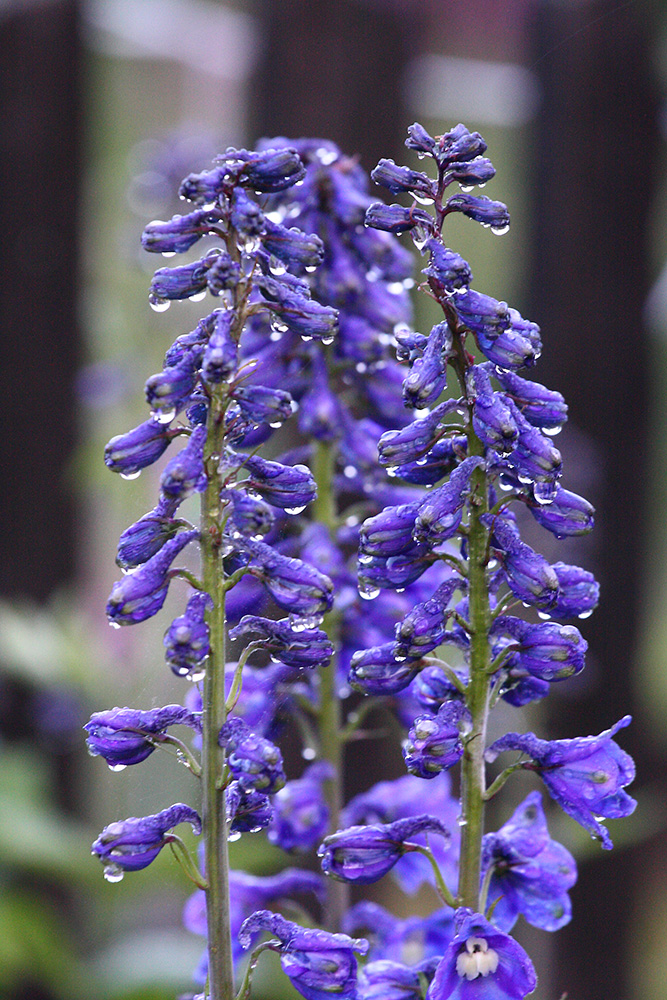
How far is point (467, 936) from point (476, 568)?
391mm

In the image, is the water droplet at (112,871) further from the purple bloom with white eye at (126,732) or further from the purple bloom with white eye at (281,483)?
the purple bloom with white eye at (281,483)

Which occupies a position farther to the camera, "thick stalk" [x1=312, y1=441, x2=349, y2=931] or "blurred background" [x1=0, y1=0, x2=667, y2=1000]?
"blurred background" [x1=0, y1=0, x2=667, y2=1000]

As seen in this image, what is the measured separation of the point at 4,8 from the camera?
4.76 metres

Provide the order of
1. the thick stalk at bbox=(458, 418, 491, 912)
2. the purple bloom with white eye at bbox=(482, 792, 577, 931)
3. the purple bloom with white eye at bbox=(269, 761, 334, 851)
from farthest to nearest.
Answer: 1. the purple bloom with white eye at bbox=(269, 761, 334, 851)
2. the purple bloom with white eye at bbox=(482, 792, 577, 931)
3. the thick stalk at bbox=(458, 418, 491, 912)

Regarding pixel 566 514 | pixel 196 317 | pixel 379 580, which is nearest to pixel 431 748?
pixel 379 580

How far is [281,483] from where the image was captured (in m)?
1.26

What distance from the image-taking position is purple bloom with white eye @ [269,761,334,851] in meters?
1.69

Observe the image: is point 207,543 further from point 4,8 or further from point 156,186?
point 4,8

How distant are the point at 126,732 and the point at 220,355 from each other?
0.45m

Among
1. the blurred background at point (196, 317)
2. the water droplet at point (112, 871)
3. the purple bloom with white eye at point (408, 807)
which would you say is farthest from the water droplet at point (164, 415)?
the blurred background at point (196, 317)

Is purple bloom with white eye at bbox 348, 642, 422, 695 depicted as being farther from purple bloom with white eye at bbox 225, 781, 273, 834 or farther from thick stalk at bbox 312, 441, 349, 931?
thick stalk at bbox 312, 441, 349, 931

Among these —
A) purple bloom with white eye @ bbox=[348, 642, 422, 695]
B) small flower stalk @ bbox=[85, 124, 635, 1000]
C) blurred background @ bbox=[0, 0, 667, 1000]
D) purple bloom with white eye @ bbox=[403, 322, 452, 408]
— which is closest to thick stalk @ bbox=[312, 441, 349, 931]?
small flower stalk @ bbox=[85, 124, 635, 1000]

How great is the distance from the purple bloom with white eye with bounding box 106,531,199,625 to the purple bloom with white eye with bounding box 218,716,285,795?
16 centimetres

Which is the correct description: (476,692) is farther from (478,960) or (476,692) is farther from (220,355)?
(220,355)
